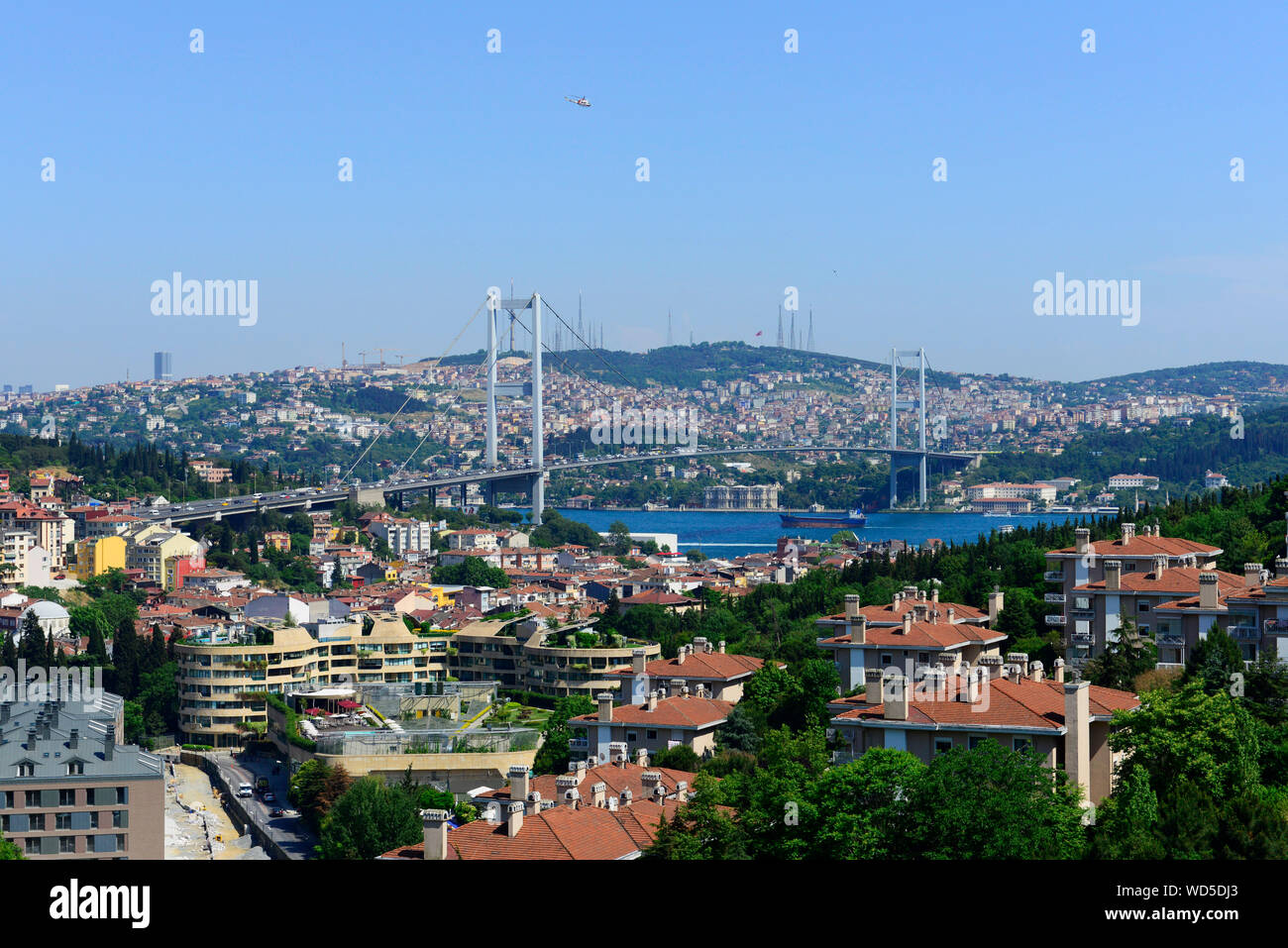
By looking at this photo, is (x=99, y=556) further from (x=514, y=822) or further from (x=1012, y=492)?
(x=1012, y=492)

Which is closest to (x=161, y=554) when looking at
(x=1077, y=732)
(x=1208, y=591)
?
(x=1208, y=591)

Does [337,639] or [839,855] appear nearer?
[839,855]

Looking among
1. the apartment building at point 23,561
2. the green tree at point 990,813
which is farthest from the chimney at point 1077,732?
the apartment building at point 23,561

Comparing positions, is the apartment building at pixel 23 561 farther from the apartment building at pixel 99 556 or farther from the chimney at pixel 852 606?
the chimney at pixel 852 606

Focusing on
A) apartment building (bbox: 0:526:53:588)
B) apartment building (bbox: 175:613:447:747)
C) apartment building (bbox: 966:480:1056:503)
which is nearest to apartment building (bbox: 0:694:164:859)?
apartment building (bbox: 175:613:447:747)
